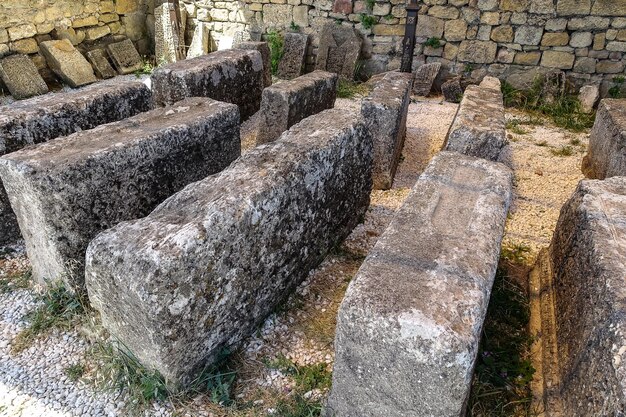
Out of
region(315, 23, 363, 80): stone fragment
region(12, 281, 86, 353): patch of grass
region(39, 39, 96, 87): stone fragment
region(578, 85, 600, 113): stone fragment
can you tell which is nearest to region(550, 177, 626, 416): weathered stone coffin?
region(12, 281, 86, 353): patch of grass

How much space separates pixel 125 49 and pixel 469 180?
7472 millimetres

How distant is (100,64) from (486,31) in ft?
20.5

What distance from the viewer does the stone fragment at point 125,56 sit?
812 cm

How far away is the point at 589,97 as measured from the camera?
664 centimetres

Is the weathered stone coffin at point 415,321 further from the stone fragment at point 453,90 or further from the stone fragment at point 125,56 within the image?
the stone fragment at point 125,56

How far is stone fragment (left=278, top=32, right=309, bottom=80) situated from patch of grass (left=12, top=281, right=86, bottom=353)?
234 inches

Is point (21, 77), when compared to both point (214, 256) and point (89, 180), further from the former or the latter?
point (214, 256)

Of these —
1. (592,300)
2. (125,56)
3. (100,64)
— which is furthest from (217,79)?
(592,300)

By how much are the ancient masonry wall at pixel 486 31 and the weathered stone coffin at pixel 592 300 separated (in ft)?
15.8

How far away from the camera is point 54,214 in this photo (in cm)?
262

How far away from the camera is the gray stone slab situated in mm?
6695

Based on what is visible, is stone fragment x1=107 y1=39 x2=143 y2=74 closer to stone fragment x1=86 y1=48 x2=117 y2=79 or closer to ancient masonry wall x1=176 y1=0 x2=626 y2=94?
stone fragment x1=86 y1=48 x2=117 y2=79

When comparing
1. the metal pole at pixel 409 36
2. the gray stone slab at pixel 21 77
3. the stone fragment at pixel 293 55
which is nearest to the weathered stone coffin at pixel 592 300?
the metal pole at pixel 409 36

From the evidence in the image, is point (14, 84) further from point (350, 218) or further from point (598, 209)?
point (598, 209)
